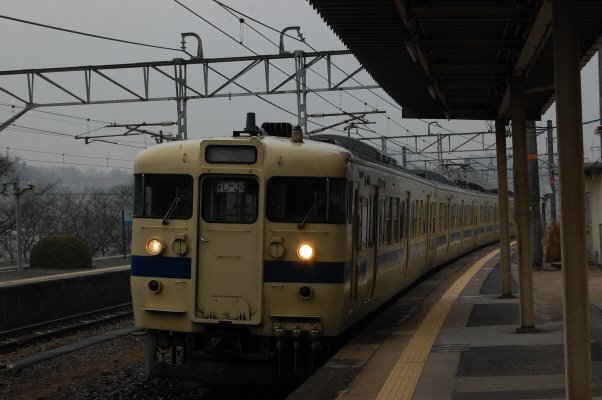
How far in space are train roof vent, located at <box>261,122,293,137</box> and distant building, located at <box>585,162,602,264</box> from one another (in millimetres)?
14291

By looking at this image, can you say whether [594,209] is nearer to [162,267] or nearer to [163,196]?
[163,196]

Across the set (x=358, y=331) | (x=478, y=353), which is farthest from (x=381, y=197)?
(x=478, y=353)

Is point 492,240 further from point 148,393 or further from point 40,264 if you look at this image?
point 148,393

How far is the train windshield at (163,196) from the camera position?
8117 millimetres

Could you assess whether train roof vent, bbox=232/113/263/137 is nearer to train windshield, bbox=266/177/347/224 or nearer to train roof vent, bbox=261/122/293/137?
train roof vent, bbox=261/122/293/137

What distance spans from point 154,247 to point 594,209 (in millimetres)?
17491

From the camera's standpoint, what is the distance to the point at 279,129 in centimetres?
935

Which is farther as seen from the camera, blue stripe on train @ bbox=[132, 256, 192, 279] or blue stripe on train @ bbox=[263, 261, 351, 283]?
blue stripe on train @ bbox=[132, 256, 192, 279]

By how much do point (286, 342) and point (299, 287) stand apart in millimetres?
590

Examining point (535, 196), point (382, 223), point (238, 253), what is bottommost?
point (238, 253)

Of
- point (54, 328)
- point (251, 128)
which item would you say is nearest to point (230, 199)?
point (251, 128)

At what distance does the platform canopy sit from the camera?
714cm

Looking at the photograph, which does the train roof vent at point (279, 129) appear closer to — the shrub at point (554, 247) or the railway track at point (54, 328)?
the railway track at point (54, 328)

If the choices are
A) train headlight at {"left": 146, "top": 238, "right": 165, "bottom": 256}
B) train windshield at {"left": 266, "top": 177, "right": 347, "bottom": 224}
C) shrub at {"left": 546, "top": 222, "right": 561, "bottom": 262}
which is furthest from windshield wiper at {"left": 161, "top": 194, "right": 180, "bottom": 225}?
shrub at {"left": 546, "top": 222, "right": 561, "bottom": 262}
